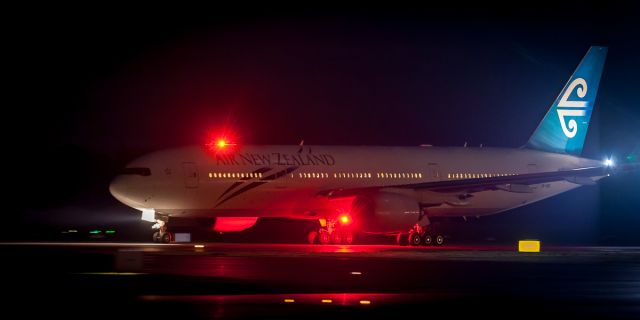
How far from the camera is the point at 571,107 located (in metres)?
53.2

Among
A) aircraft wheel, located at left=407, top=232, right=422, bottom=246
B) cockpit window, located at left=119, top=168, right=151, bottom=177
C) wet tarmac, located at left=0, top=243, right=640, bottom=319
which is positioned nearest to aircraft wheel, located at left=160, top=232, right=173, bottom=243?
cockpit window, located at left=119, top=168, right=151, bottom=177

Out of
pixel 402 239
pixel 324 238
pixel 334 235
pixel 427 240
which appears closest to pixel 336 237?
pixel 334 235

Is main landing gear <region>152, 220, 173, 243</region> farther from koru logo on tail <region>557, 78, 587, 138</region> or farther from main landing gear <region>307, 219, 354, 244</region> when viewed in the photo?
koru logo on tail <region>557, 78, 587, 138</region>

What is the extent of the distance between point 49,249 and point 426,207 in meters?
17.5

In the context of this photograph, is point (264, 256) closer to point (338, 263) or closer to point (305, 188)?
point (338, 263)

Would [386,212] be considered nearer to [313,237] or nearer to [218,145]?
[313,237]

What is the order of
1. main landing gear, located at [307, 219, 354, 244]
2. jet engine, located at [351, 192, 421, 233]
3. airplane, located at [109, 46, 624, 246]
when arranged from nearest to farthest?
jet engine, located at [351, 192, 421, 233]
airplane, located at [109, 46, 624, 246]
main landing gear, located at [307, 219, 354, 244]

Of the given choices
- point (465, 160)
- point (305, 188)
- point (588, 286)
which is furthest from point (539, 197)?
point (588, 286)

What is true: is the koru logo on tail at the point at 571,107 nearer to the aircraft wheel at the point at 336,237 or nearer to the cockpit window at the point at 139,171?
the aircraft wheel at the point at 336,237

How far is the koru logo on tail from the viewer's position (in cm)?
5303

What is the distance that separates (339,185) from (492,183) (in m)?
6.87

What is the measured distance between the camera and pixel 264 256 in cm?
3388

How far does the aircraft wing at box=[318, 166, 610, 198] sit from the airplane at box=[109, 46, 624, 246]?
0.15 feet

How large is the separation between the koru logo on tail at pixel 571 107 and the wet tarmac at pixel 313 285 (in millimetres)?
17658
